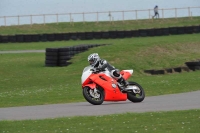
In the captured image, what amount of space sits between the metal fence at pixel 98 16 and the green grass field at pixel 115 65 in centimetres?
2997

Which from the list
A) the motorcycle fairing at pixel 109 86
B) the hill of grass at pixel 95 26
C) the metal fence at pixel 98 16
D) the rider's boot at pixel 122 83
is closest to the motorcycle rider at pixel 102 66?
the rider's boot at pixel 122 83

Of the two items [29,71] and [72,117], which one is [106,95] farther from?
[29,71]

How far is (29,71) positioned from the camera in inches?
1114

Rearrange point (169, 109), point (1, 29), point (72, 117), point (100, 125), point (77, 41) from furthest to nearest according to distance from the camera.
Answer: point (1, 29), point (77, 41), point (169, 109), point (72, 117), point (100, 125)

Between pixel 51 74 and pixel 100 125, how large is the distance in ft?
51.1

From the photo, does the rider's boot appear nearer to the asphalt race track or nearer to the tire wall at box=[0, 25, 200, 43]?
the asphalt race track

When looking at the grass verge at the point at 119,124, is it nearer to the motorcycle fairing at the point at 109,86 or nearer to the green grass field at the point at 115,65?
the green grass field at the point at 115,65

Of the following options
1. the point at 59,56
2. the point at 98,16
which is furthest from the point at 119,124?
the point at 98,16

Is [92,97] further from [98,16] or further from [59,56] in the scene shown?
[98,16]

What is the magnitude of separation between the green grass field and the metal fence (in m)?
30.0

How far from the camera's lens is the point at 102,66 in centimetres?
1591

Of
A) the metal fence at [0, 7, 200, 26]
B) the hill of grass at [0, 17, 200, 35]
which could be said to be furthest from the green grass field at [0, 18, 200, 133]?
the metal fence at [0, 7, 200, 26]

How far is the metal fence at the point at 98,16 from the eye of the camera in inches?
2594

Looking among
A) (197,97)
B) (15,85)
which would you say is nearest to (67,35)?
(15,85)
